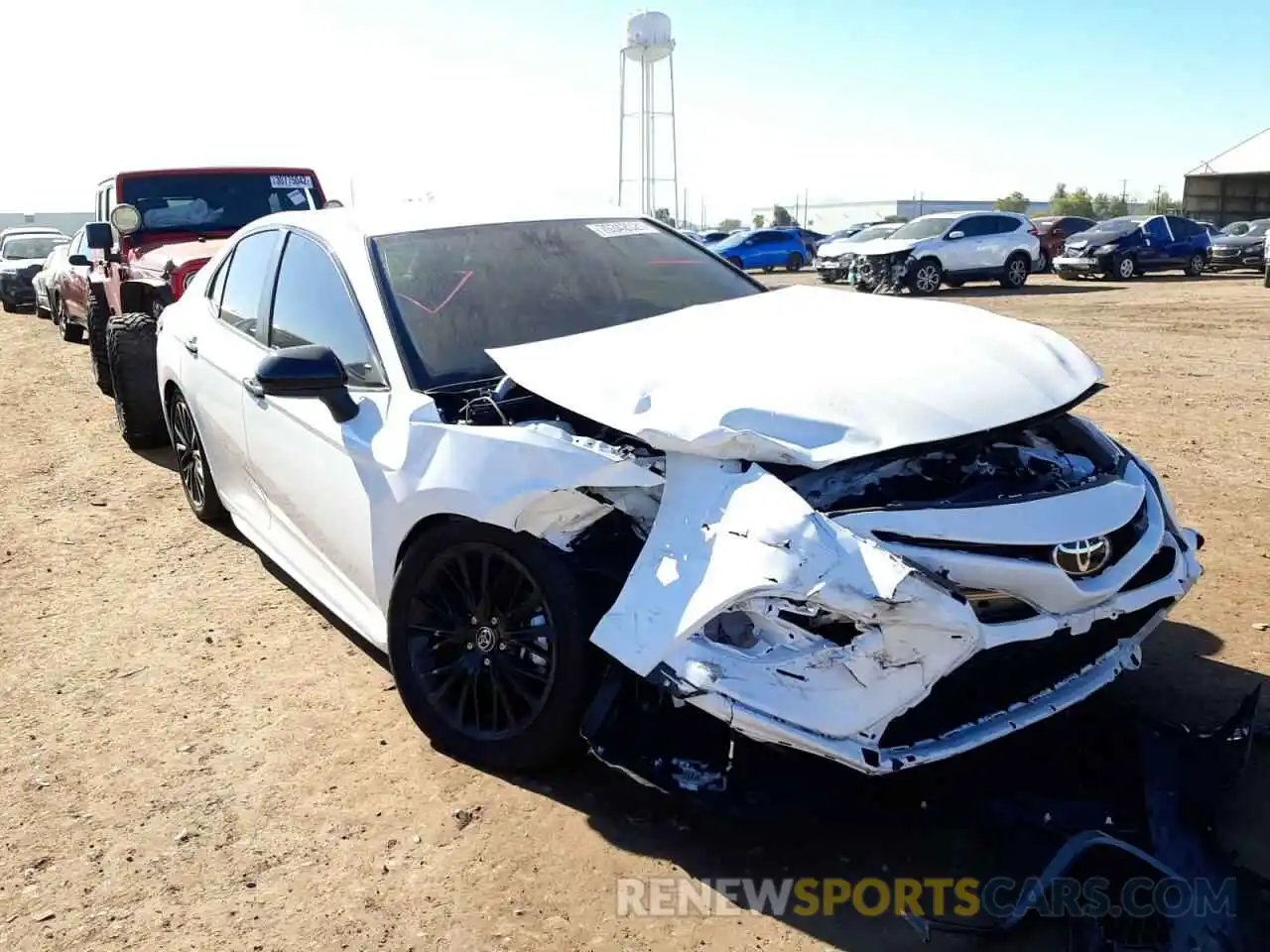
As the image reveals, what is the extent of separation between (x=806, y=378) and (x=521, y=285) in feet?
4.31

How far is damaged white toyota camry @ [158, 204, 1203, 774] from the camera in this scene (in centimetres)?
231

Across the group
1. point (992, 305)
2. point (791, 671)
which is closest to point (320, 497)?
point (791, 671)

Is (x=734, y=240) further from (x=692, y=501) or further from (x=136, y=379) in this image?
(x=692, y=501)

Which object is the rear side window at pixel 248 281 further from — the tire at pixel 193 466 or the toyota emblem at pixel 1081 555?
the toyota emblem at pixel 1081 555

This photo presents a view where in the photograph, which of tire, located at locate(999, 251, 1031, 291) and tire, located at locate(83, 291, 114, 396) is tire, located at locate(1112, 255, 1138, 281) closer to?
tire, located at locate(999, 251, 1031, 291)

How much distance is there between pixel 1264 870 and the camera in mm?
2510

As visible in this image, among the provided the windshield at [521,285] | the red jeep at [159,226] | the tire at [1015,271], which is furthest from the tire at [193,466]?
the tire at [1015,271]

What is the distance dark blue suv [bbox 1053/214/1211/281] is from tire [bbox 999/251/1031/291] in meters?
2.37

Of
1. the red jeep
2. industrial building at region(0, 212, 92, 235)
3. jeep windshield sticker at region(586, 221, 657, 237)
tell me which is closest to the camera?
jeep windshield sticker at region(586, 221, 657, 237)

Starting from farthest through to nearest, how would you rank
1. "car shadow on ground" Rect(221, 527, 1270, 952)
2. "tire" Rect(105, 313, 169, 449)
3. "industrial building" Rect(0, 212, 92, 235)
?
"industrial building" Rect(0, 212, 92, 235)
"tire" Rect(105, 313, 169, 449)
"car shadow on ground" Rect(221, 527, 1270, 952)

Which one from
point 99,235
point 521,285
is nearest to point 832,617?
point 521,285

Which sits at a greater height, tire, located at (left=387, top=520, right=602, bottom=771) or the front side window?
the front side window

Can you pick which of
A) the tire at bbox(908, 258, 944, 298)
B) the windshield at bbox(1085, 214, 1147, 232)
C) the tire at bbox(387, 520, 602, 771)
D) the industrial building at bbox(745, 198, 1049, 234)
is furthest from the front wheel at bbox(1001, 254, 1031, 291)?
the industrial building at bbox(745, 198, 1049, 234)

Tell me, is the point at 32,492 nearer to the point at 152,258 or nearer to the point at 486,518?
the point at 152,258
